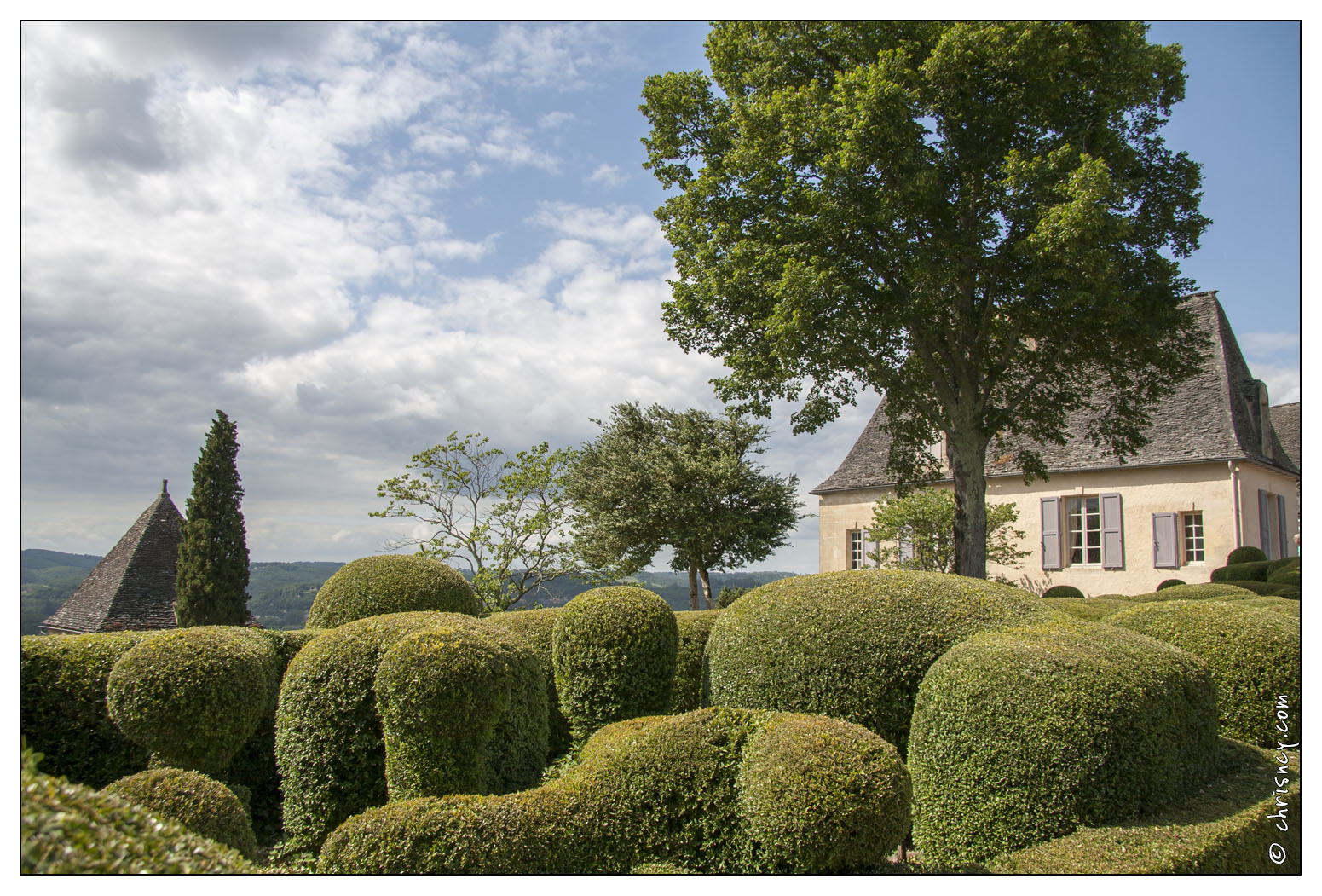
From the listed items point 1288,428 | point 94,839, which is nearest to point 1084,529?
point 1288,428

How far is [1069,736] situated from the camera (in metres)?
4.77

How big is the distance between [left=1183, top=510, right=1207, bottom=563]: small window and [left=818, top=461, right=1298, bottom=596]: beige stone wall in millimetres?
266

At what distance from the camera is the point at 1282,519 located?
20250 mm

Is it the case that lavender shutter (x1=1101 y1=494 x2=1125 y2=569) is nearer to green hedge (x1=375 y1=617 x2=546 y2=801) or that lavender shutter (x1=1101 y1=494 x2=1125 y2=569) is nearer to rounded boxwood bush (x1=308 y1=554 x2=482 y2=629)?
rounded boxwood bush (x1=308 y1=554 x2=482 y2=629)

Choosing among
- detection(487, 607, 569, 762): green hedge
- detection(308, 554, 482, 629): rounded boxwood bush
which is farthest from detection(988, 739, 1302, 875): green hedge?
detection(308, 554, 482, 629): rounded boxwood bush

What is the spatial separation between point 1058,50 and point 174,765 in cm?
1463

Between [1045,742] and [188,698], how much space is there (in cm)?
602

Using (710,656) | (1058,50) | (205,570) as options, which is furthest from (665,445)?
(710,656)

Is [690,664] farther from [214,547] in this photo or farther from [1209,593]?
[214,547]

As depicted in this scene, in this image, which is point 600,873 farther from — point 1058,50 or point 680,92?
Result: point 680,92

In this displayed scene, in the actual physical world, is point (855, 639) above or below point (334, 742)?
above

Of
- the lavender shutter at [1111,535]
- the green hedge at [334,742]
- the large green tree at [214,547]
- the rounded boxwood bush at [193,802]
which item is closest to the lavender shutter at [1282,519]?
the lavender shutter at [1111,535]

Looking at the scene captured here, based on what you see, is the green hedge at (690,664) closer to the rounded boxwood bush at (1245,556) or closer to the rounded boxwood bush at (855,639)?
the rounded boxwood bush at (855,639)

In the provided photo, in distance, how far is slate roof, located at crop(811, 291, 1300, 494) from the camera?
63.9ft
